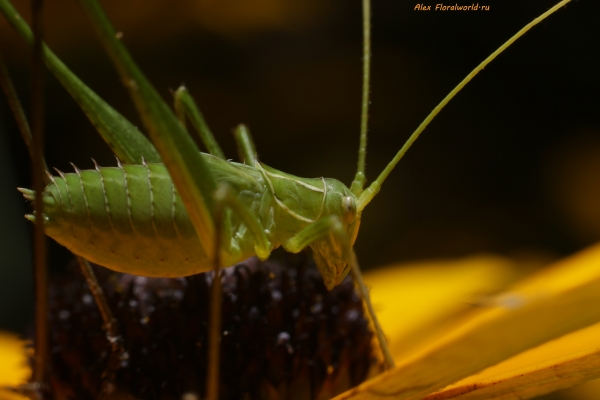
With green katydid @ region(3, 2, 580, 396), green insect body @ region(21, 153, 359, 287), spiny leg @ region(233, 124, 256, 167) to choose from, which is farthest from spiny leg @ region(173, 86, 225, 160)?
green insect body @ region(21, 153, 359, 287)

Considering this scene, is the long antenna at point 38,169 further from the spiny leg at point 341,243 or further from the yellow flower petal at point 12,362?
the yellow flower petal at point 12,362

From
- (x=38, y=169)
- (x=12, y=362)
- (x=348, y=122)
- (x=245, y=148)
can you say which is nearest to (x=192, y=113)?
(x=245, y=148)

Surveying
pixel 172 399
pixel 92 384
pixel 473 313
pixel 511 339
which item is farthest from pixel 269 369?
pixel 473 313

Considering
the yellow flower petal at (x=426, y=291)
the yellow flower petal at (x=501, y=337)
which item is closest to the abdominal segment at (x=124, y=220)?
the yellow flower petal at (x=501, y=337)

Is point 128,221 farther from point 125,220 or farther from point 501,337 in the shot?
point 501,337

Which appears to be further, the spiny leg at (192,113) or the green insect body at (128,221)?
the spiny leg at (192,113)

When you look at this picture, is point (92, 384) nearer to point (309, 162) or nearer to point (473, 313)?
point (473, 313)

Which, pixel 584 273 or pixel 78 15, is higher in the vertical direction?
pixel 78 15

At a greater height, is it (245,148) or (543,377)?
(245,148)
